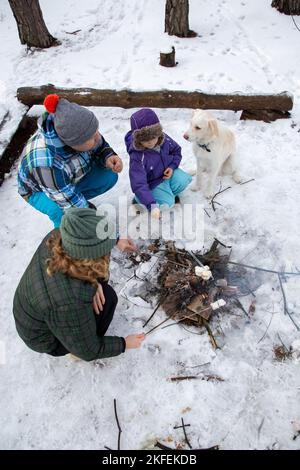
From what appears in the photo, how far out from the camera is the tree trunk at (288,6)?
6.94 metres

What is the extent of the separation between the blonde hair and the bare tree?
20.0 feet

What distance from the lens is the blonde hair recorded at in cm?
195

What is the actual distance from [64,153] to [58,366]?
1.83 meters

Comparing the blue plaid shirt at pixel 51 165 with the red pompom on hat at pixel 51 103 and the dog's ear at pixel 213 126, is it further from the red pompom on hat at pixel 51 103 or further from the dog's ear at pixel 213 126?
the dog's ear at pixel 213 126

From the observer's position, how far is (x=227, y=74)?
584 centimetres

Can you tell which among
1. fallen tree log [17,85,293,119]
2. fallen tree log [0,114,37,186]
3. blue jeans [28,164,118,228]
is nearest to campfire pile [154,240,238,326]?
blue jeans [28,164,118,228]

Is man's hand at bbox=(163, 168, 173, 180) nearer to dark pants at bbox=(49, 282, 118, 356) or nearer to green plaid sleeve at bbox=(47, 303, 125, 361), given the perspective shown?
dark pants at bbox=(49, 282, 118, 356)

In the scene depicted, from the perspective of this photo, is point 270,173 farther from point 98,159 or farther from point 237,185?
point 98,159

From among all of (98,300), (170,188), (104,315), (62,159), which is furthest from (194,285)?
(62,159)

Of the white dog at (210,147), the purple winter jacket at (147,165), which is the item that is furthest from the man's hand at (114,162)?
the white dog at (210,147)

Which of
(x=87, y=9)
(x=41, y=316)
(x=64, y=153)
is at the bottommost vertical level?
(x=41, y=316)

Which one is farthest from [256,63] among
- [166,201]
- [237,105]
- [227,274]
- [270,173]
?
[227,274]

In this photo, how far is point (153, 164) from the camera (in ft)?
12.1

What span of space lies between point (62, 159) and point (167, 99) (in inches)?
101
